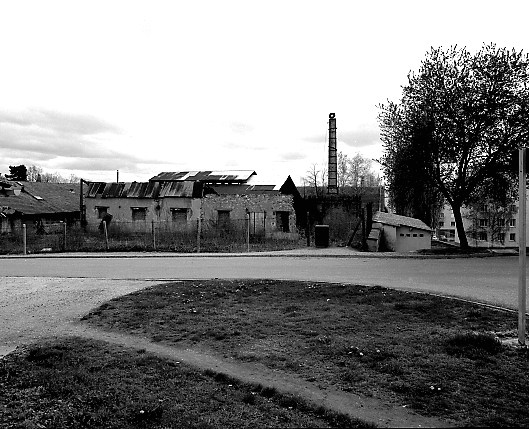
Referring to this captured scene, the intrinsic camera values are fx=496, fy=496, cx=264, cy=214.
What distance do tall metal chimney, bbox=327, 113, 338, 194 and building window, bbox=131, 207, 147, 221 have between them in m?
18.2

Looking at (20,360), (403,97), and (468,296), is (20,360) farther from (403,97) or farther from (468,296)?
(403,97)

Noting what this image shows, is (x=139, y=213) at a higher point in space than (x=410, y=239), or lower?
higher

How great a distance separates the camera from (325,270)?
47.9 ft

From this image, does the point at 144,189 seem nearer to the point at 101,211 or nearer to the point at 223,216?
the point at 101,211

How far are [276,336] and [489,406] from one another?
10.7ft

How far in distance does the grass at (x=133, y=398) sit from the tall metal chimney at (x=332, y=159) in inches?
1590

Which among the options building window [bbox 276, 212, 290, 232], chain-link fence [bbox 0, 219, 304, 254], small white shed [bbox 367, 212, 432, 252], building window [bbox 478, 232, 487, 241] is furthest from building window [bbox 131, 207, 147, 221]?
building window [bbox 478, 232, 487, 241]

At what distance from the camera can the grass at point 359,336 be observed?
16.0ft

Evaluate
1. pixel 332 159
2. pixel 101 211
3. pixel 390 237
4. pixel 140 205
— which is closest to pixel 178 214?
pixel 140 205

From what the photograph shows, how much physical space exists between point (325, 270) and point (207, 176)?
24.1 m

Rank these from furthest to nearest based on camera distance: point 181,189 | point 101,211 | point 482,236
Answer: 1. point 482,236
2. point 101,211
3. point 181,189

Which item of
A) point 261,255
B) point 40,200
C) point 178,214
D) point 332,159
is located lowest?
point 261,255

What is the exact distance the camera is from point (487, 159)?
19500mm

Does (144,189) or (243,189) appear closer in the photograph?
(144,189)
